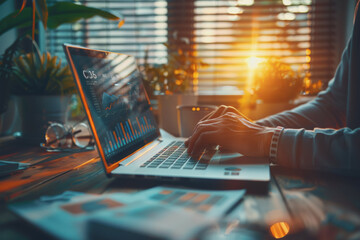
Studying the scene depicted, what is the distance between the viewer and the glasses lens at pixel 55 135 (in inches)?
36.8

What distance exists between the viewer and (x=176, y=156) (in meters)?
0.68

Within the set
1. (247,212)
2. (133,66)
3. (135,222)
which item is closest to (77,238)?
(135,222)

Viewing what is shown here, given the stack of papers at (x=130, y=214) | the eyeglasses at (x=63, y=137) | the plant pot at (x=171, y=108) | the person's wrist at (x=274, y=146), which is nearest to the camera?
the stack of papers at (x=130, y=214)

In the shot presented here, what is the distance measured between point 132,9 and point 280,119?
1.47 meters

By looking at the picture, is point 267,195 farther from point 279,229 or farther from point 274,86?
point 274,86

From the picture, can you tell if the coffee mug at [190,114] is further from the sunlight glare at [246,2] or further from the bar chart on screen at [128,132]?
the sunlight glare at [246,2]

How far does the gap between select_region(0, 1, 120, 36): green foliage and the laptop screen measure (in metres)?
0.31

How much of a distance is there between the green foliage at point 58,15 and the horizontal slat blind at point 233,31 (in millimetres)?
847

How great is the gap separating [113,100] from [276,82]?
0.94 m

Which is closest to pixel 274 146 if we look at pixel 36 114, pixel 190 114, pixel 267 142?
pixel 267 142

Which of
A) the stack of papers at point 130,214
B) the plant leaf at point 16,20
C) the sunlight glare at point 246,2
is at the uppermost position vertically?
the sunlight glare at point 246,2

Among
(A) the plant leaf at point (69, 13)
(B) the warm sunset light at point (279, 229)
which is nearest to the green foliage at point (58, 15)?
(A) the plant leaf at point (69, 13)

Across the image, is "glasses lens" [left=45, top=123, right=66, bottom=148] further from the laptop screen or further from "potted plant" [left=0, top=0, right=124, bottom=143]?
the laptop screen

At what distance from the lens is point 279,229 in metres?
0.35
